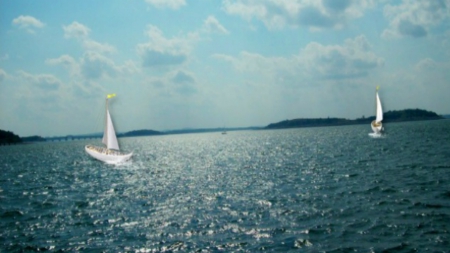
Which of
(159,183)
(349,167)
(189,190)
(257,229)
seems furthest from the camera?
(349,167)

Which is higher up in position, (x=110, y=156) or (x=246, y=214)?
(x=110, y=156)

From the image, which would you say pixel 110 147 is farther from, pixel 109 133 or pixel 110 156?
pixel 109 133

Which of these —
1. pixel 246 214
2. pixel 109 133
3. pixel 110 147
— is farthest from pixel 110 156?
pixel 246 214

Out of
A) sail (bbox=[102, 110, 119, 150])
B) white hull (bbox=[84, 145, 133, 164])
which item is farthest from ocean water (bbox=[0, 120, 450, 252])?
white hull (bbox=[84, 145, 133, 164])

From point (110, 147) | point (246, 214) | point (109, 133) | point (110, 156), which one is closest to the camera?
point (246, 214)

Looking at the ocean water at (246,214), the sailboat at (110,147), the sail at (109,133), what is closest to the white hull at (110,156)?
the sailboat at (110,147)

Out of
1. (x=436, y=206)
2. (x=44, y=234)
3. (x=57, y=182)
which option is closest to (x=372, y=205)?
(x=436, y=206)

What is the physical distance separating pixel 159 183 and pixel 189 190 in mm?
8019

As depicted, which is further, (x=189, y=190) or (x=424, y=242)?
(x=189, y=190)

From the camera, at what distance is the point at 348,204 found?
2817 centimetres

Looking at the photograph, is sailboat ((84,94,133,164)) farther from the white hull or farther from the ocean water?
the ocean water

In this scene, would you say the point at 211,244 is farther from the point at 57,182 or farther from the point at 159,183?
the point at 57,182

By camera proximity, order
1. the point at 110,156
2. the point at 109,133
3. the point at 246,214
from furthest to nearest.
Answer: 1. the point at 110,156
2. the point at 109,133
3. the point at 246,214

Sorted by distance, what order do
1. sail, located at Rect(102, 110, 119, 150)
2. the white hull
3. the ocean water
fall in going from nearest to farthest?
the ocean water → sail, located at Rect(102, 110, 119, 150) → the white hull
